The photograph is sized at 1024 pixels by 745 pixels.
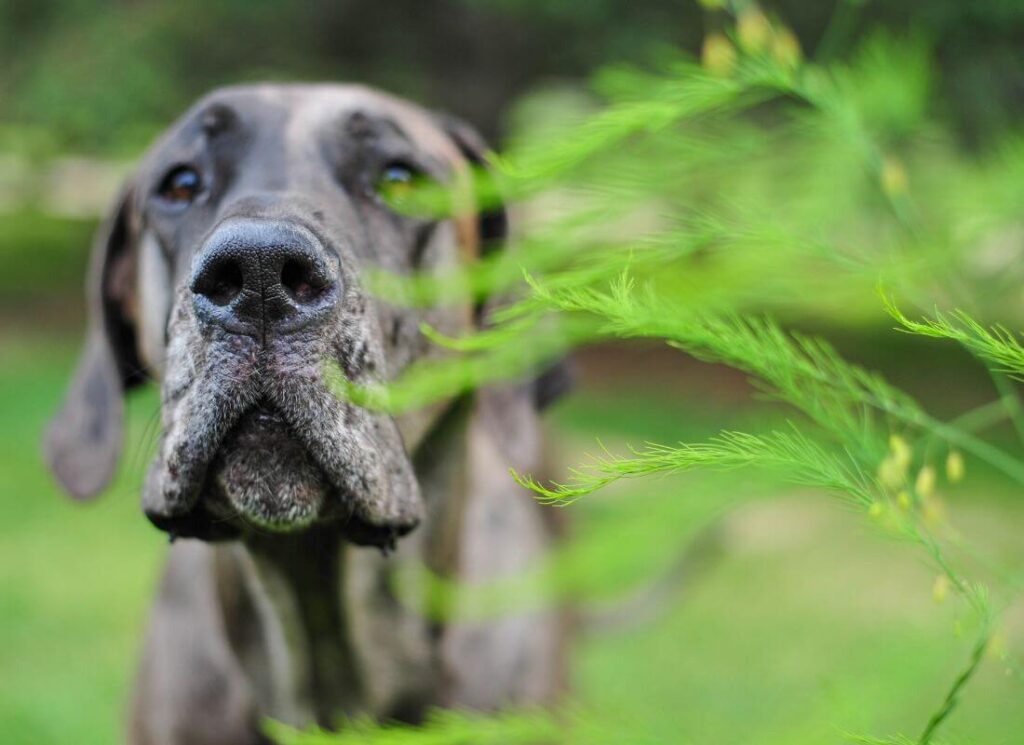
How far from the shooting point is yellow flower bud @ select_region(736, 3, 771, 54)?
5.12 feet

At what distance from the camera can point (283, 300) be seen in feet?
5.61

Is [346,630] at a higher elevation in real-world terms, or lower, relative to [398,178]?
lower

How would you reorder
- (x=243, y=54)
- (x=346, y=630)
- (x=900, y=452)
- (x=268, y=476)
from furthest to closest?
(x=243, y=54)
(x=346, y=630)
(x=268, y=476)
(x=900, y=452)

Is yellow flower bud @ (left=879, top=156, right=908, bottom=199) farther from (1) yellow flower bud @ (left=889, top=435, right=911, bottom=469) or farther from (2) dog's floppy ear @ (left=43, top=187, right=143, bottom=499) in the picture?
(2) dog's floppy ear @ (left=43, top=187, right=143, bottom=499)

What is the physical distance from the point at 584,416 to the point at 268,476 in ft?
24.0

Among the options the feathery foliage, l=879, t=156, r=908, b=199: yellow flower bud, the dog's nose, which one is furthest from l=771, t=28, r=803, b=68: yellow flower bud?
the dog's nose

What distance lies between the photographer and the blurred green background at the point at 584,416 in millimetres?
2070

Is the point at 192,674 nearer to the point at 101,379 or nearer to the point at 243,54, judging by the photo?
the point at 101,379

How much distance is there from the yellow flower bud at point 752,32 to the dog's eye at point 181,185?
1178 mm

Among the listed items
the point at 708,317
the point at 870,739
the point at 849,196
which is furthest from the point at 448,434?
the point at 870,739

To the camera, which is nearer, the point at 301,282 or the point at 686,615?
the point at 301,282

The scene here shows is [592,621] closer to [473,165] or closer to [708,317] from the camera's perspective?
[473,165]

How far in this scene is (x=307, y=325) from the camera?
68.2 inches

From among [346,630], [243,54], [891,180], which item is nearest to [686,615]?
[346,630]
